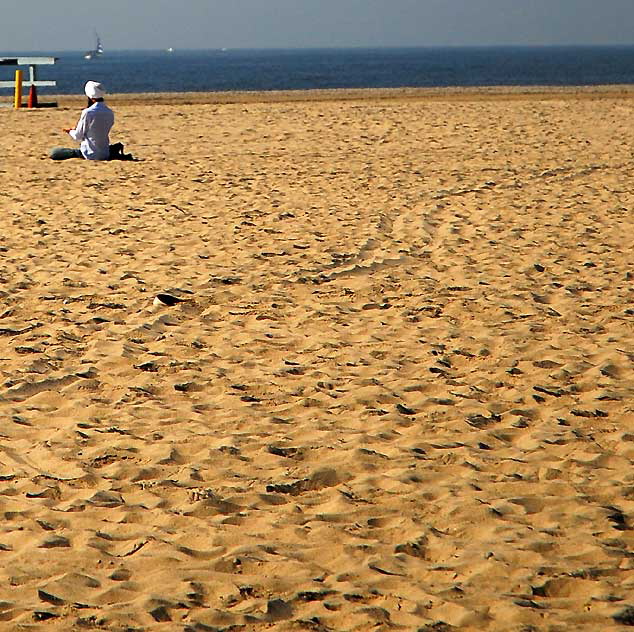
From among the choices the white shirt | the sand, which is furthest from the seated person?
the sand

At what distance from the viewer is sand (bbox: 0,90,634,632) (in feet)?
12.7

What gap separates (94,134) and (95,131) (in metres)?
0.05

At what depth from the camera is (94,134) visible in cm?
1527

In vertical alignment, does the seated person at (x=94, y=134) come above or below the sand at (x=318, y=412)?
above

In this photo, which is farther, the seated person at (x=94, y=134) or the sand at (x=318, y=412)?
the seated person at (x=94, y=134)

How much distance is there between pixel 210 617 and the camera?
12.1ft

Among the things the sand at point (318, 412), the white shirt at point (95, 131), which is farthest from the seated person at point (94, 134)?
the sand at point (318, 412)

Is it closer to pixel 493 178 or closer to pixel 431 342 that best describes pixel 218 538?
pixel 431 342

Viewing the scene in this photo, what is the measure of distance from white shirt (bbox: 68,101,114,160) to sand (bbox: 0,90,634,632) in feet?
9.93

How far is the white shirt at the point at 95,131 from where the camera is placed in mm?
14945

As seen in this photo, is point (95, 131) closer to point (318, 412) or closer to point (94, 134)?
point (94, 134)

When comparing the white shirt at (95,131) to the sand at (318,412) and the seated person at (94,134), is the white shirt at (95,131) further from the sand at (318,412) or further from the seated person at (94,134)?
the sand at (318,412)

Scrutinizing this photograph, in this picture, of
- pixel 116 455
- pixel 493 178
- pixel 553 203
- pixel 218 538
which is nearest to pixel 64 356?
pixel 116 455

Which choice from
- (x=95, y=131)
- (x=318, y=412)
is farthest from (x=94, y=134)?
(x=318, y=412)
